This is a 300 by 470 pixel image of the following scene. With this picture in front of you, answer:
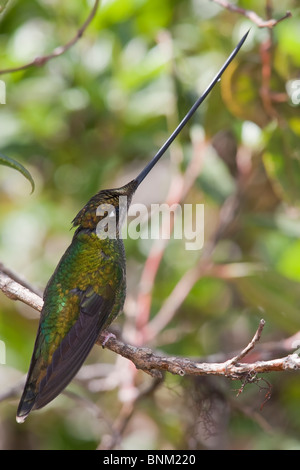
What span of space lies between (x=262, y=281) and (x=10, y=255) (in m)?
1.31

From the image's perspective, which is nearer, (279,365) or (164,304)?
(279,365)

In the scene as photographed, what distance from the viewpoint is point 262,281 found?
3002 mm

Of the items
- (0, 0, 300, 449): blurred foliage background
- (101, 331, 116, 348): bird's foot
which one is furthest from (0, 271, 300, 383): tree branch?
(0, 0, 300, 449): blurred foliage background

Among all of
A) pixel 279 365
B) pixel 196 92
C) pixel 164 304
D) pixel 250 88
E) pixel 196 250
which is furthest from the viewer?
pixel 196 250

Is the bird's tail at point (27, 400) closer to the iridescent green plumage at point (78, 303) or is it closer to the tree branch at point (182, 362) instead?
the iridescent green plumage at point (78, 303)

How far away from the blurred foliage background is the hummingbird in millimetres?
765

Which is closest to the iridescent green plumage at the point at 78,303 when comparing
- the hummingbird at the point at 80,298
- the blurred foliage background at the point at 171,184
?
the hummingbird at the point at 80,298

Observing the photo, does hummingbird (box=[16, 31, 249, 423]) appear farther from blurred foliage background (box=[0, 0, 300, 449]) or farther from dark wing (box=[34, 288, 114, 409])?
blurred foliage background (box=[0, 0, 300, 449])

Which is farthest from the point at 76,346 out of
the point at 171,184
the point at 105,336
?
the point at 171,184

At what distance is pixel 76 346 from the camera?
6.61ft
